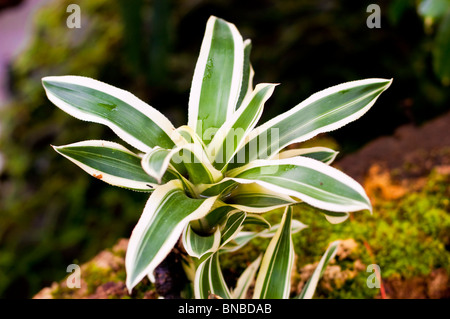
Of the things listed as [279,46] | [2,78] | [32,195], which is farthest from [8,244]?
[279,46]

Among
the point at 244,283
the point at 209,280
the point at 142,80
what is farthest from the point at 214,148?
the point at 142,80

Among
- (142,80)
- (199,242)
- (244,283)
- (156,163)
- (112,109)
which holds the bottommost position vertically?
(244,283)

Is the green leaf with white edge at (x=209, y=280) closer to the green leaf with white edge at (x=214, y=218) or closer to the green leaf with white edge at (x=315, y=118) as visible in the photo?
the green leaf with white edge at (x=214, y=218)

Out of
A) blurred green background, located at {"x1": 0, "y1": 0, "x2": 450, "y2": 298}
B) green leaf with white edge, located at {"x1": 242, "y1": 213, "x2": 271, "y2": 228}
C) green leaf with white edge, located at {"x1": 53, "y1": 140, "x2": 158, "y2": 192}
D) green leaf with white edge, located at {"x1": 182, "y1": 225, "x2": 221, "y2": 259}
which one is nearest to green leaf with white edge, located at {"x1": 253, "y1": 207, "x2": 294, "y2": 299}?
green leaf with white edge, located at {"x1": 242, "y1": 213, "x2": 271, "y2": 228}

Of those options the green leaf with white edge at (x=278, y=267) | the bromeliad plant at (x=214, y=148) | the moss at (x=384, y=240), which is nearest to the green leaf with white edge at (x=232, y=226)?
the bromeliad plant at (x=214, y=148)

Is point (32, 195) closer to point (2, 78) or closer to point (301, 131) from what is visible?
point (2, 78)

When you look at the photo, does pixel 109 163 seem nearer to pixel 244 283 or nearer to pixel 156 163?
pixel 156 163

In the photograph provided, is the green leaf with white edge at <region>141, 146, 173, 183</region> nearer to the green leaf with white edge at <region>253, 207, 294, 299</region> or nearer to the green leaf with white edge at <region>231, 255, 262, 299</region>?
the green leaf with white edge at <region>253, 207, 294, 299</region>
